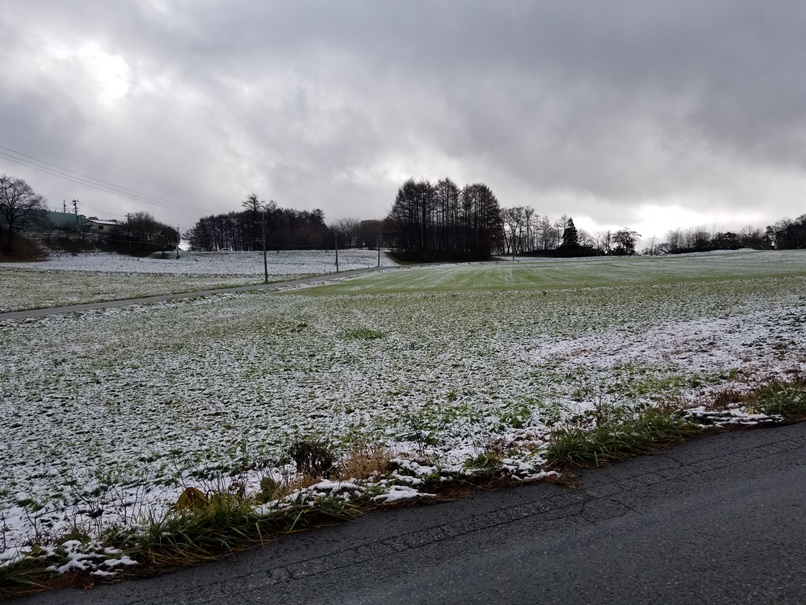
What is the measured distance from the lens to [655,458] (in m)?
4.45

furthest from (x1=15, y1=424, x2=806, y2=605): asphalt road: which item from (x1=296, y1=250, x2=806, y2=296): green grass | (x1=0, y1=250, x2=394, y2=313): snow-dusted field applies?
(x1=0, y1=250, x2=394, y2=313): snow-dusted field

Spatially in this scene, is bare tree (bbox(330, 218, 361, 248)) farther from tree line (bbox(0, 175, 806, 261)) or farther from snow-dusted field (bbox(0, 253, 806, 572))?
snow-dusted field (bbox(0, 253, 806, 572))

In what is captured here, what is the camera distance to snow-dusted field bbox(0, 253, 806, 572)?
584 cm

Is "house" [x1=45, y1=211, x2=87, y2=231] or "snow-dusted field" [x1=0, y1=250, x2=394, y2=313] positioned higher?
"house" [x1=45, y1=211, x2=87, y2=231]

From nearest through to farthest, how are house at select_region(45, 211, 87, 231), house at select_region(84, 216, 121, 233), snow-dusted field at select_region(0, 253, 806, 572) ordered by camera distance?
1. snow-dusted field at select_region(0, 253, 806, 572)
2. house at select_region(45, 211, 87, 231)
3. house at select_region(84, 216, 121, 233)

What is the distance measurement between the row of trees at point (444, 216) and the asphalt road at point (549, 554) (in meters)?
107

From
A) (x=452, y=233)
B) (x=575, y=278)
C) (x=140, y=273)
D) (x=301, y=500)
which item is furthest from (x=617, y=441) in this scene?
(x=452, y=233)

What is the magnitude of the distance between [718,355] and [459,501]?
9846 millimetres

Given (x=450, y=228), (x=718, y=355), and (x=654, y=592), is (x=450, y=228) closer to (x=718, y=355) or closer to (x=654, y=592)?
(x=718, y=355)

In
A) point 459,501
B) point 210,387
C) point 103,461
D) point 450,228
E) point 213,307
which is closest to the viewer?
point 459,501

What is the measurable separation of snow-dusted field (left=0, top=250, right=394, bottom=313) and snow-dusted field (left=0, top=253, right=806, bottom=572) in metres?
19.9

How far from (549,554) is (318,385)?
310 inches

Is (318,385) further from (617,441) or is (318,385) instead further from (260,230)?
(260,230)

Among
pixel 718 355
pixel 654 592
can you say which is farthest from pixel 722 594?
pixel 718 355
